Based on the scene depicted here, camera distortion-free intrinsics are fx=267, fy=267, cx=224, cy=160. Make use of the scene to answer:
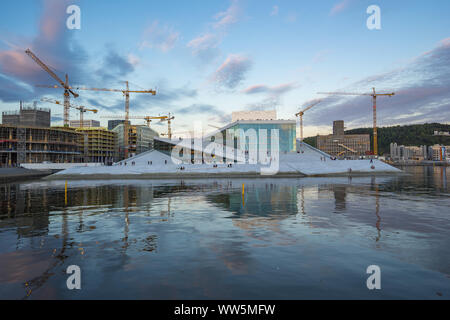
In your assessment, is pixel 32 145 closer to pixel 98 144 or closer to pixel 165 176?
pixel 98 144

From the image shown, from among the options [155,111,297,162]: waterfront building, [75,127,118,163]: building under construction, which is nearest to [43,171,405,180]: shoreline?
[155,111,297,162]: waterfront building

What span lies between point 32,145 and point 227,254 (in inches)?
4910

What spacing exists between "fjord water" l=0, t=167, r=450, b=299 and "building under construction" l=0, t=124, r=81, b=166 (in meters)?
103

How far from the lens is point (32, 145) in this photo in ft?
352

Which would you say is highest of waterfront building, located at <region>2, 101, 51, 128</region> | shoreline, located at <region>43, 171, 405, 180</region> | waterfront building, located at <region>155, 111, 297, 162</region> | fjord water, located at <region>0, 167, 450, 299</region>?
waterfront building, located at <region>2, 101, 51, 128</region>

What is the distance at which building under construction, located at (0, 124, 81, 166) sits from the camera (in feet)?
326

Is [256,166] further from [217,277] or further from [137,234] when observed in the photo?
[217,277]

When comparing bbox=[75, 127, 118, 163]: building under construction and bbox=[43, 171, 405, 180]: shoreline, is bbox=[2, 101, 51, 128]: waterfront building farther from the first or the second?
bbox=[43, 171, 405, 180]: shoreline

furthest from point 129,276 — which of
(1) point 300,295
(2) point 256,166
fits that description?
(2) point 256,166
